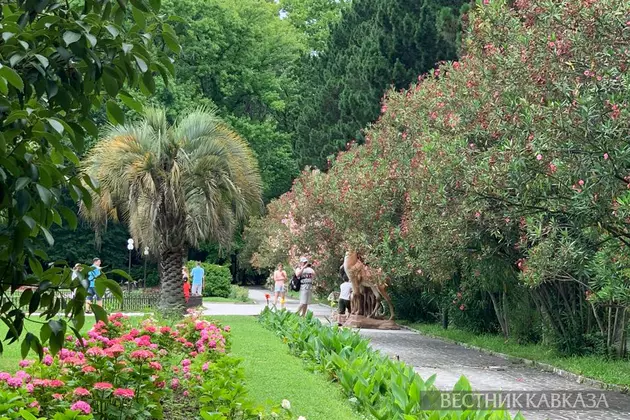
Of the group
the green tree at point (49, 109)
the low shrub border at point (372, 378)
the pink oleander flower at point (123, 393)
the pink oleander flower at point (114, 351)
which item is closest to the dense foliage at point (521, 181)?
the low shrub border at point (372, 378)

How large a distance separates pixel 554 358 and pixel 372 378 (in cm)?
881

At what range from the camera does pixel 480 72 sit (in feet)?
50.3

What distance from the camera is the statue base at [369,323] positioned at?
80.3ft

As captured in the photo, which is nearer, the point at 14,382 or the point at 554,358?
the point at 14,382

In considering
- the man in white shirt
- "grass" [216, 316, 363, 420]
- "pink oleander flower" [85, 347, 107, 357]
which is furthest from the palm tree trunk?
"pink oleander flower" [85, 347, 107, 357]

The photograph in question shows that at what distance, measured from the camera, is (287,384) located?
33.8 feet

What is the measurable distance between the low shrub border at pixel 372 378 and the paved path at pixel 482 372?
3.62 feet

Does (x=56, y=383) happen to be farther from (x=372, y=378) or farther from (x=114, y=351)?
(x=372, y=378)

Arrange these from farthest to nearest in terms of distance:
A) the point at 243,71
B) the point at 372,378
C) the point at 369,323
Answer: the point at 243,71 → the point at 369,323 → the point at 372,378

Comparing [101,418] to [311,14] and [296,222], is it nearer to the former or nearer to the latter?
[296,222]

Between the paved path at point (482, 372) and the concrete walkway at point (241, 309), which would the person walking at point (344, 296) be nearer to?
the paved path at point (482, 372)

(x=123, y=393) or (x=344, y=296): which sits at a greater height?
(x=344, y=296)

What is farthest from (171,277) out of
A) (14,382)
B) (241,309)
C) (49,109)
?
(49,109)

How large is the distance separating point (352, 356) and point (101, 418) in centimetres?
498
